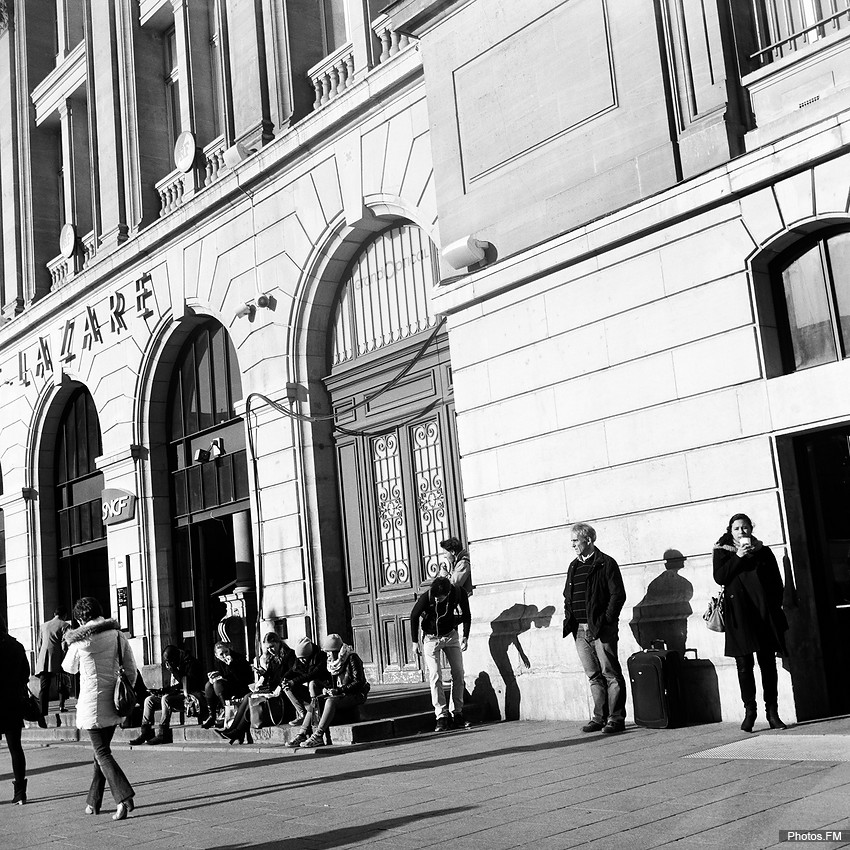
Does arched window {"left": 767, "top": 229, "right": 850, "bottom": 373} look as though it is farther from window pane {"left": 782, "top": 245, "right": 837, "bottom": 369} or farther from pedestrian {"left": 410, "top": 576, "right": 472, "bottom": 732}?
pedestrian {"left": 410, "top": 576, "right": 472, "bottom": 732}

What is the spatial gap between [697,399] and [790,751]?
150 inches

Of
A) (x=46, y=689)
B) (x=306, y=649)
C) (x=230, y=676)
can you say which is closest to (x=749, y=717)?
(x=306, y=649)

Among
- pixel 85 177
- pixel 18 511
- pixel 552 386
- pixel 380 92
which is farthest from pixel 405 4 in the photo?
pixel 18 511

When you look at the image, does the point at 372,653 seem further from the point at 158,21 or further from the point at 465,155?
the point at 158,21

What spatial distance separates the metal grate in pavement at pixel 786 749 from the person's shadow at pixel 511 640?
11.4ft

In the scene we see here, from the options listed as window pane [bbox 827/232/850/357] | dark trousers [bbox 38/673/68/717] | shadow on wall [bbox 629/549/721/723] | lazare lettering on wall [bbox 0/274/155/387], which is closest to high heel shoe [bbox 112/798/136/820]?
shadow on wall [bbox 629/549/721/723]

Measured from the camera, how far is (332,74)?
17609 mm

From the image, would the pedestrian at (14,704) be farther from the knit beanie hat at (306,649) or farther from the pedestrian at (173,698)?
the pedestrian at (173,698)

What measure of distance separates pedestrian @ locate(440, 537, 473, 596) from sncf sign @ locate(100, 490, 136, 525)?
32.4ft

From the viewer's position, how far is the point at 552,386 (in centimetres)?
1248

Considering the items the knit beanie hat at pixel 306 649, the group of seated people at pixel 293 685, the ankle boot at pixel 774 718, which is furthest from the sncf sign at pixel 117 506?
the ankle boot at pixel 774 718

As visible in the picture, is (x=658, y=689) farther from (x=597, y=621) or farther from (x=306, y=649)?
(x=306, y=649)

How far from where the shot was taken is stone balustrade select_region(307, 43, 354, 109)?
56.5 feet

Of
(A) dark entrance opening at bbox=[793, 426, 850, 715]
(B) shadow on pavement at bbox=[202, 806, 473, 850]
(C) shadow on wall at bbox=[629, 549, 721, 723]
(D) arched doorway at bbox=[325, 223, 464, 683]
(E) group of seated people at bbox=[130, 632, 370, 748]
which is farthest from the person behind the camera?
(D) arched doorway at bbox=[325, 223, 464, 683]
